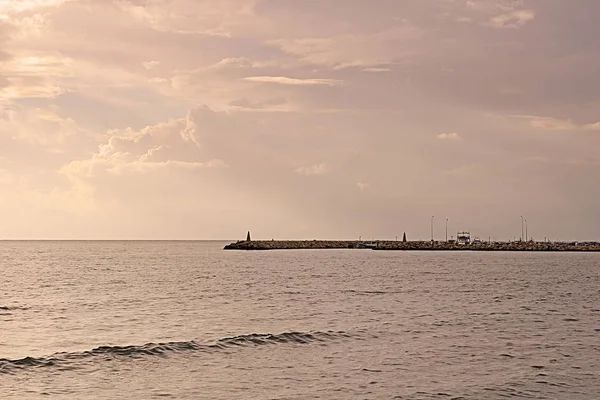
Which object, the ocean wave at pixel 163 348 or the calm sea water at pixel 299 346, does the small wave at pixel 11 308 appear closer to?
the calm sea water at pixel 299 346

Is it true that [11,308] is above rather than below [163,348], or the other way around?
above

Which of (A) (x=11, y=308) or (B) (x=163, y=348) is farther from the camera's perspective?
(A) (x=11, y=308)

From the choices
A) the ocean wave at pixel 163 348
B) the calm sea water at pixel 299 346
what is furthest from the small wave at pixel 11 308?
the ocean wave at pixel 163 348

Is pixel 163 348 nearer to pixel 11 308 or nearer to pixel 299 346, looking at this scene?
pixel 299 346

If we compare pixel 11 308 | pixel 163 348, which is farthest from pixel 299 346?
pixel 11 308

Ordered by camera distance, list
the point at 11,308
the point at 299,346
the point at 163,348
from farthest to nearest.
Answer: the point at 11,308, the point at 299,346, the point at 163,348

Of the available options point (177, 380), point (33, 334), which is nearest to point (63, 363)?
point (177, 380)

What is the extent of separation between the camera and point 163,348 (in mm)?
29438

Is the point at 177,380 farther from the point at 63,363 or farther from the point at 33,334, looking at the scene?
the point at 33,334

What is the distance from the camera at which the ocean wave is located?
1022 inches

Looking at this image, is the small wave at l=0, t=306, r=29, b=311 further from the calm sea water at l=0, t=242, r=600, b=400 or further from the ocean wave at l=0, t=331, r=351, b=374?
the ocean wave at l=0, t=331, r=351, b=374

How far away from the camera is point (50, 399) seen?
20.7m

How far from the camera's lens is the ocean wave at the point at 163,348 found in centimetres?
2597

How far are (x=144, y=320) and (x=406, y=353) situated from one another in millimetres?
17480
